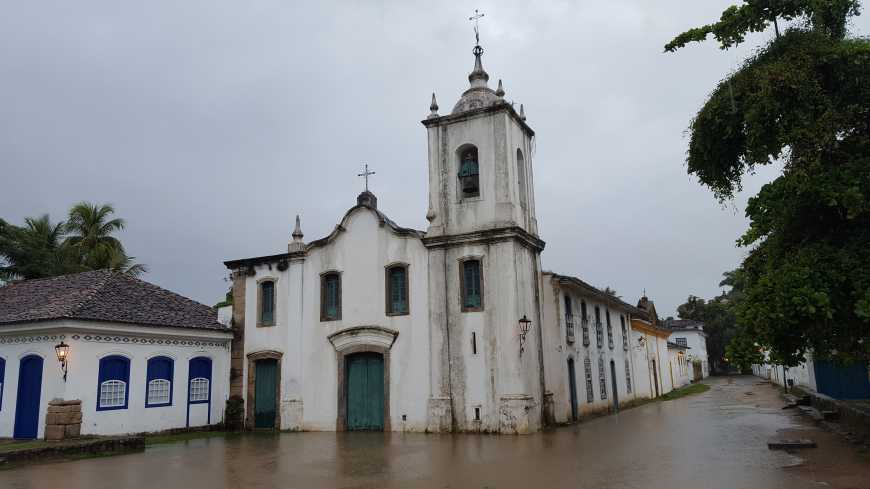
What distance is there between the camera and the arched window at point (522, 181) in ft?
63.8

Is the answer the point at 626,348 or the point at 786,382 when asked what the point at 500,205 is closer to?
the point at 626,348

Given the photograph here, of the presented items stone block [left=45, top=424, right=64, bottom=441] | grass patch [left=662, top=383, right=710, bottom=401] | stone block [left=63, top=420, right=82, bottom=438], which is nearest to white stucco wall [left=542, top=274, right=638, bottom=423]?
grass patch [left=662, top=383, right=710, bottom=401]

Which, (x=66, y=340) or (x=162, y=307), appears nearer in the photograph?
(x=66, y=340)

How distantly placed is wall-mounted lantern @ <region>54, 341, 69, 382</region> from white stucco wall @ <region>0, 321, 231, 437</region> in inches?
5.0

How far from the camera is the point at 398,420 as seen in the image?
1819cm

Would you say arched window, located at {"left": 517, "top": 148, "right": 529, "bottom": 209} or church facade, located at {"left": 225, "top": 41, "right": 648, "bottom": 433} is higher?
arched window, located at {"left": 517, "top": 148, "right": 529, "bottom": 209}

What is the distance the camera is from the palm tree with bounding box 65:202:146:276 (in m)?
30.3

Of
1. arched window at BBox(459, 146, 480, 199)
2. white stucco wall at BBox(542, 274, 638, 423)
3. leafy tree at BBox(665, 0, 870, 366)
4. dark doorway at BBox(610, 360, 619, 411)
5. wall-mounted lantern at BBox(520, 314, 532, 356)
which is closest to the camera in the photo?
leafy tree at BBox(665, 0, 870, 366)

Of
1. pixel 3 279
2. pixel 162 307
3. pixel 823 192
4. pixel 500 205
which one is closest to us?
pixel 823 192

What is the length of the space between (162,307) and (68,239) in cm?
1405

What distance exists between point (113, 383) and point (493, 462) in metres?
11.4

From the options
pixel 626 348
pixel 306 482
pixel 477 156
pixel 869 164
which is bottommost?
pixel 306 482

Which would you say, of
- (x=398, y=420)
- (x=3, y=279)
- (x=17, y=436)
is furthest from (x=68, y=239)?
(x=398, y=420)

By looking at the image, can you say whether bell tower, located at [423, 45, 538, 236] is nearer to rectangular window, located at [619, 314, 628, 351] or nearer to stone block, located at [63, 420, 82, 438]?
stone block, located at [63, 420, 82, 438]
